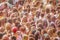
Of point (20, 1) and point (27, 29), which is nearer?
point (27, 29)

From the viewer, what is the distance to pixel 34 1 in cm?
234

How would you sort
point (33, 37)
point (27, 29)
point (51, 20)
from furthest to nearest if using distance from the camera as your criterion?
point (51, 20)
point (27, 29)
point (33, 37)

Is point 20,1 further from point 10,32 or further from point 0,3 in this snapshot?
point 10,32

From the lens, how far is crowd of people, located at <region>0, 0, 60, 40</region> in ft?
5.83

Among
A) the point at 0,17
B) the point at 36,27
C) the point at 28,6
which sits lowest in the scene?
the point at 36,27

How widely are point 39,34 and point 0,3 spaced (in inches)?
28.1

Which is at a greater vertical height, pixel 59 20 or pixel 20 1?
pixel 20 1

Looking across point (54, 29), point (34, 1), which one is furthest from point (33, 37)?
point (34, 1)

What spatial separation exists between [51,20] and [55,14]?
0.14 m

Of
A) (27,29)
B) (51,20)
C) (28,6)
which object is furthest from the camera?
(28,6)

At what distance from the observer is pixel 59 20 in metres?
1.96

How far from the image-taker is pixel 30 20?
2.01 metres

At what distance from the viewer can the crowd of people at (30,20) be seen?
5.83ft

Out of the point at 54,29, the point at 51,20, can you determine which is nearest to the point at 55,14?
the point at 51,20
